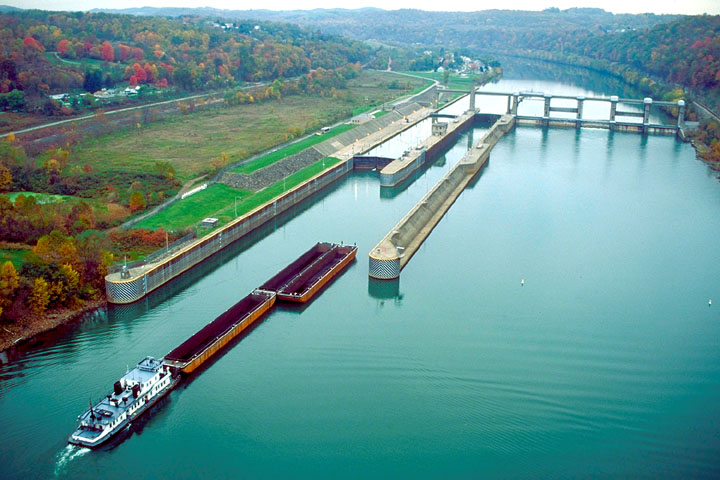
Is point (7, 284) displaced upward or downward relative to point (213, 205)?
upward

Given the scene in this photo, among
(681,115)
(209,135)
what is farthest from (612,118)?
(209,135)

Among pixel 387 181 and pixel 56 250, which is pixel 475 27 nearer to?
pixel 387 181

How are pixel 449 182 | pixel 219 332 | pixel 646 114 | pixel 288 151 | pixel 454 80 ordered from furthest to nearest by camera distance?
pixel 454 80, pixel 646 114, pixel 288 151, pixel 449 182, pixel 219 332

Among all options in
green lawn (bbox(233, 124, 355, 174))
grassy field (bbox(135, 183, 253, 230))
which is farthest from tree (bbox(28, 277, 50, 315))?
green lawn (bbox(233, 124, 355, 174))

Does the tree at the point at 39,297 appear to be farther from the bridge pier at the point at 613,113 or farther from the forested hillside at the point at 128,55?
the bridge pier at the point at 613,113

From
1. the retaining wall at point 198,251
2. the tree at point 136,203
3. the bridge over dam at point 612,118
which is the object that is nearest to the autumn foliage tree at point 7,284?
the retaining wall at point 198,251

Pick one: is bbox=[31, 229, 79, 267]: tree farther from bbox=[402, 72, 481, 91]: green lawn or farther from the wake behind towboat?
bbox=[402, 72, 481, 91]: green lawn
